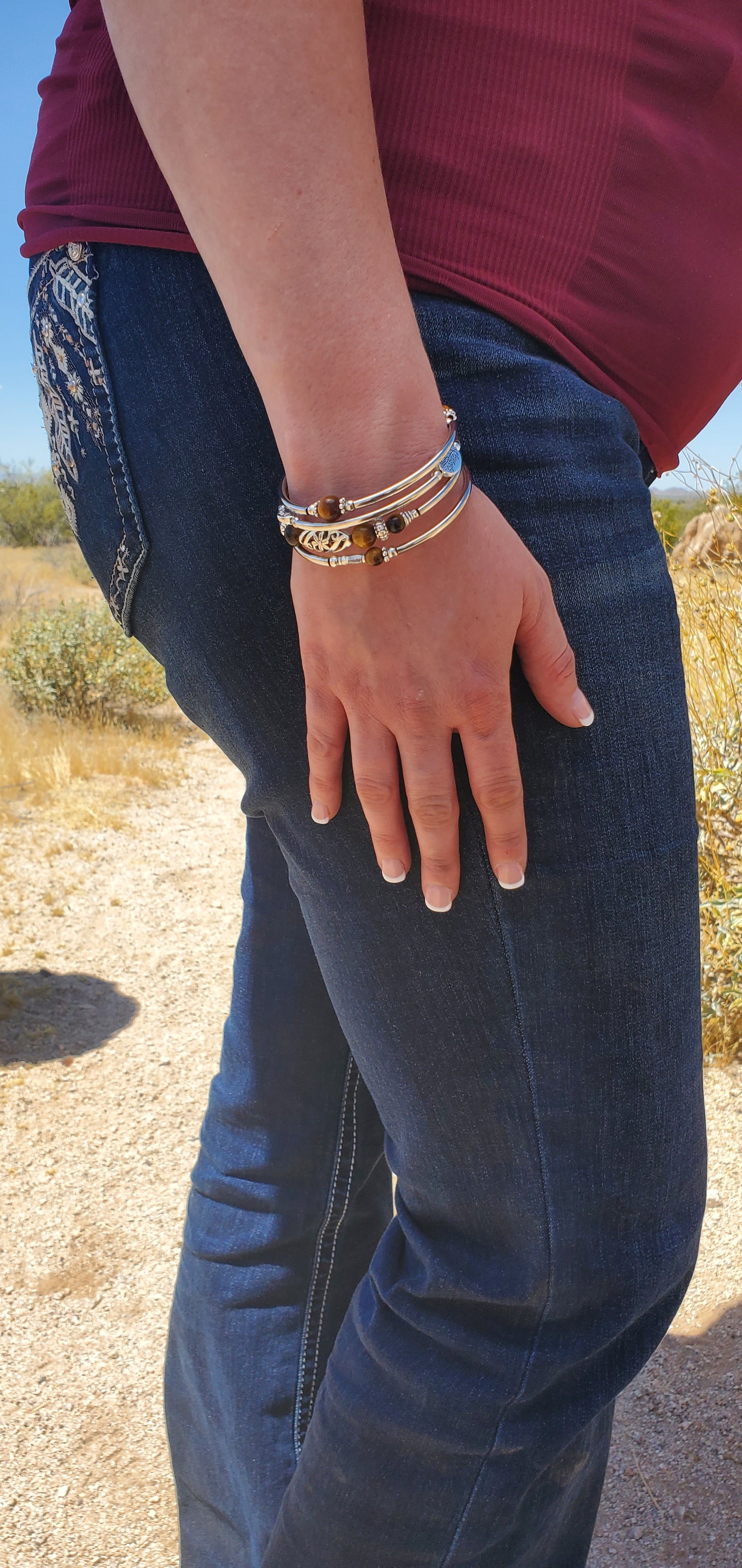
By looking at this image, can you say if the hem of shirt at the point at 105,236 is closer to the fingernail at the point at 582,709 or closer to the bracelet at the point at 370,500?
the bracelet at the point at 370,500

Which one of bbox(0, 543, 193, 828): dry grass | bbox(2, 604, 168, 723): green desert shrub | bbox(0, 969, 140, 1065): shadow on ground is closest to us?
bbox(0, 969, 140, 1065): shadow on ground

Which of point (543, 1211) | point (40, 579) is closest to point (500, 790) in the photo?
point (543, 1211)

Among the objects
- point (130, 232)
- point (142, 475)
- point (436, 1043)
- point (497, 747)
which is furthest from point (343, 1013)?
point (130, 232)

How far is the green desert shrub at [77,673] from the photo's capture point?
233 inches

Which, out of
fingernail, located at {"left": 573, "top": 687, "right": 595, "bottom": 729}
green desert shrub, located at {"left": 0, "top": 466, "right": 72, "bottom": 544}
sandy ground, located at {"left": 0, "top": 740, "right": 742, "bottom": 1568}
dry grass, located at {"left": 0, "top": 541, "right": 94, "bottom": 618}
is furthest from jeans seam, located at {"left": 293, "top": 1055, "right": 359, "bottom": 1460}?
green desert shrub, located at {"left": 0, "top": 466, "right": 72, "bottom": 544}

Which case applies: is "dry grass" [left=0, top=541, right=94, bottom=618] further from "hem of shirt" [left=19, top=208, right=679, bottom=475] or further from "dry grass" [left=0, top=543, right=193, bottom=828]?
"hem of shirt" [left=19, top=208, right=679, bottom=475]

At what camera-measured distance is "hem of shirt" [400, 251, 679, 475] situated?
597 millimetres

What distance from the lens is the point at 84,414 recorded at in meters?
0.65

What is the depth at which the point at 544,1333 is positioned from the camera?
0.68 metres

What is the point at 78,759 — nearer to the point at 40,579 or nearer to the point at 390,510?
the point at 390,510

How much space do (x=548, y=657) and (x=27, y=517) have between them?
17.8 metres

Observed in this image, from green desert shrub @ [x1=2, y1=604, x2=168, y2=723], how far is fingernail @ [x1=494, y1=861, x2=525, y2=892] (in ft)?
17.9

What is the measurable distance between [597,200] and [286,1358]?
1.07 m

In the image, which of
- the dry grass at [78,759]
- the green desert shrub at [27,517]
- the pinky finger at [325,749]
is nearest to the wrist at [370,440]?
the pinky finger at [325,749]
